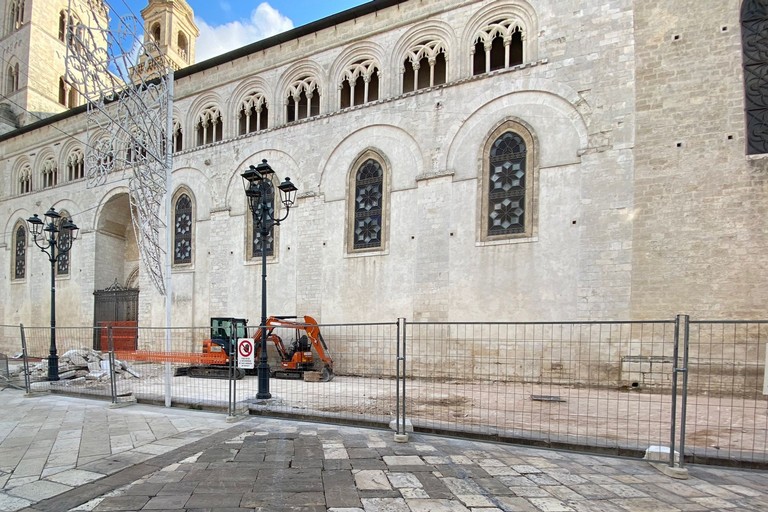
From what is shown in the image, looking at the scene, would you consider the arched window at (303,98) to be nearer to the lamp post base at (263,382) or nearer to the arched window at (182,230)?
the arched window at (182,230)

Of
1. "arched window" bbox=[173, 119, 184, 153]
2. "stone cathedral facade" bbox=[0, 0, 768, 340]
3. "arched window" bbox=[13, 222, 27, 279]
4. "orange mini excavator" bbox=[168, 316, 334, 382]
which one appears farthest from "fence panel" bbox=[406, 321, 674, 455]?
"arched window" bbox=[13, 222, 27, 279]

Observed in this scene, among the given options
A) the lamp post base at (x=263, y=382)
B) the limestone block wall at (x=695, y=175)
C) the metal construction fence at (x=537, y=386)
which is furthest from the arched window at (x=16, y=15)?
the limestone block wall at (x=695, y=175)

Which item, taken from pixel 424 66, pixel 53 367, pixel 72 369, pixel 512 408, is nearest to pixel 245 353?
pixel 512 408

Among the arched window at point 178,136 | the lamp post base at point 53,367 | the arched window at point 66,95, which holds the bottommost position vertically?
the lamp post base at point 53,367

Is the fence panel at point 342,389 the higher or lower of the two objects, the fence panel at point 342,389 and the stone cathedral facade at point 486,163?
the lower

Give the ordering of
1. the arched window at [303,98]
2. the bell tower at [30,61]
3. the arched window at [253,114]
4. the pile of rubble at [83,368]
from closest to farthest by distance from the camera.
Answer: the pile of rubble at [83,368] < the arched window at [303,98] < the arched window at [253,114] < the bell tower at [30,61]

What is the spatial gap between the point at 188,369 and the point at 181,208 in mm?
8145

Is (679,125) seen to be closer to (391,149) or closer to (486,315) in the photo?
(486,315)

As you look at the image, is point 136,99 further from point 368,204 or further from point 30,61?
point 30,61

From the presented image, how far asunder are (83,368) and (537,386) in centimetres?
1285

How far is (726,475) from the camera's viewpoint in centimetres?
438

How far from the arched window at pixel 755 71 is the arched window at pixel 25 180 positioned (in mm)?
30347

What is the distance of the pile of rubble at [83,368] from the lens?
11.5 meters

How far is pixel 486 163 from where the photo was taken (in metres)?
12.4
